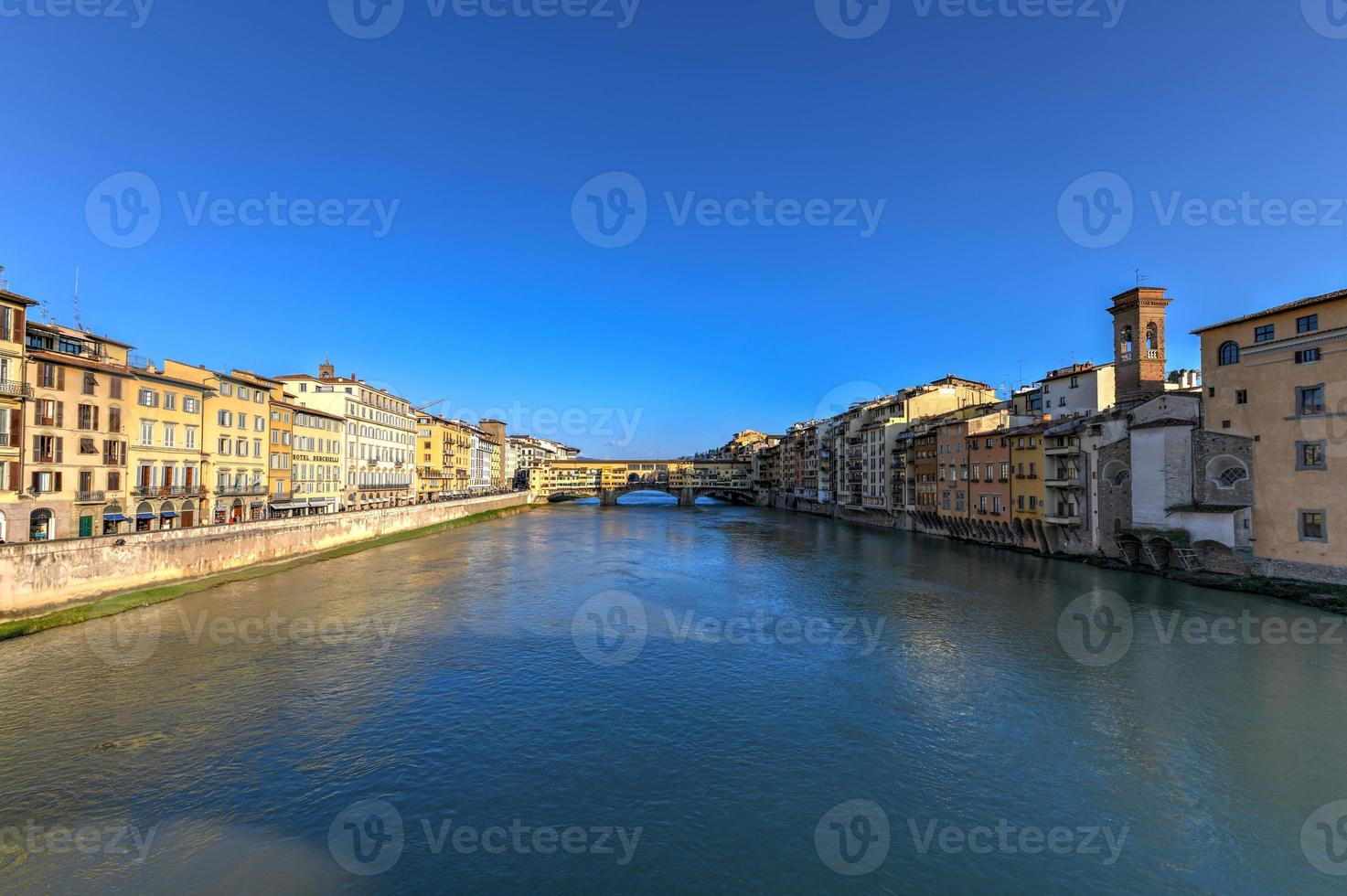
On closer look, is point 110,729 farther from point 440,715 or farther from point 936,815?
point 936,815

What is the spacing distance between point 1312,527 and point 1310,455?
372cm

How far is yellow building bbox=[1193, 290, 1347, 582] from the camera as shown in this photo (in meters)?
29.6

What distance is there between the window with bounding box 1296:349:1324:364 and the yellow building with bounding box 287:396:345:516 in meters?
73.3

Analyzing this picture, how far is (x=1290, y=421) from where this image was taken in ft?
103

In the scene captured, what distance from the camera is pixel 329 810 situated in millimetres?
12648

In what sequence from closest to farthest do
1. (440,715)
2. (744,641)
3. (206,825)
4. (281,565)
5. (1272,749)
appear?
(206,825)
(1272,749)
(440,715)
(744,641)
(281,565)

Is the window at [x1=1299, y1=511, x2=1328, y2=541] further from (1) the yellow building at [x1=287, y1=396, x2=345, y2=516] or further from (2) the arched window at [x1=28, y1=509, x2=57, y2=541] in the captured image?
(1) the yellow building at [x1=287, y1=396, x2=345, y2=516]

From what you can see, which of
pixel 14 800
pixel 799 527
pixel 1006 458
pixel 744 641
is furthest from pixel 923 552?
pixel 14 800

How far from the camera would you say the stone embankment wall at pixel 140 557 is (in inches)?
1010

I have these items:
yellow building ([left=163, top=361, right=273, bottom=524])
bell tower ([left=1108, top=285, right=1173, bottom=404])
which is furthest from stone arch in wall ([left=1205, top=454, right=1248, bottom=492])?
yellow building ([left=163, top=361, right=273, bottom=524])

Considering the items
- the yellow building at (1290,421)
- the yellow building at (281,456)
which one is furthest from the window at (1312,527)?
the yellow building at (281,456)

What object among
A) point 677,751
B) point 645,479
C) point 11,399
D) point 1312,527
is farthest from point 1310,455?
point 645,479

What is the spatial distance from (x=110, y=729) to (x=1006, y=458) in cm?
5918

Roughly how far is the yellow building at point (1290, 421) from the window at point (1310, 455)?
3 cm
